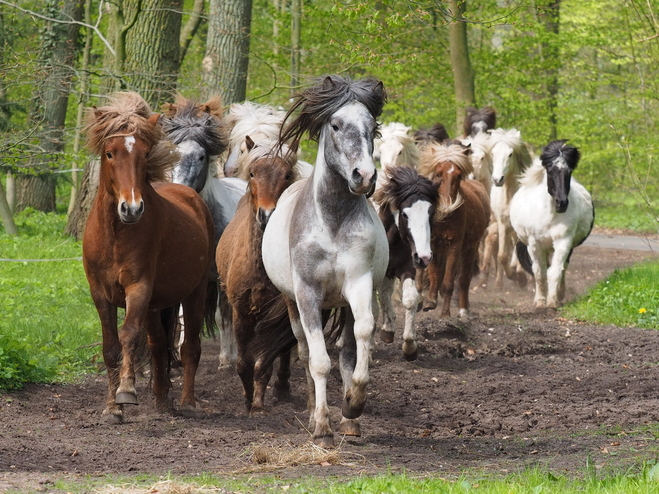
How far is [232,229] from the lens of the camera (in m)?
8.67

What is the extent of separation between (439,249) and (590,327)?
7.15 feet

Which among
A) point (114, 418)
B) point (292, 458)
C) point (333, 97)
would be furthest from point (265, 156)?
point (292, 458)

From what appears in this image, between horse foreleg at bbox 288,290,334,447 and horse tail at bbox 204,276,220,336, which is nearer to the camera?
horse foreleg at bbox 288,290,334,447

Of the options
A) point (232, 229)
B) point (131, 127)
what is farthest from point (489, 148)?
point (131, 127)

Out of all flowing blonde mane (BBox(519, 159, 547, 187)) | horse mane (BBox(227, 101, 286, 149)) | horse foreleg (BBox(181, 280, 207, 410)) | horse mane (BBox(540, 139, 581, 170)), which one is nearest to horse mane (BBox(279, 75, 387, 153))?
horse foreleg (BBox(181, 280, 207, 410))

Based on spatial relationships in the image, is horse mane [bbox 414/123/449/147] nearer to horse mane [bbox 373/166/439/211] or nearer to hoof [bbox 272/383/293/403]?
horse mane [bbox 373/166/439/211]

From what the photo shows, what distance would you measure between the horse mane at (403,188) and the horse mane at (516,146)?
6.78 metres

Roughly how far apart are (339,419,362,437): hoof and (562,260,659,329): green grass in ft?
21.5

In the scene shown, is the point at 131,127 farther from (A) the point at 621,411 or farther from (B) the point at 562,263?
(B) the point at 562,263

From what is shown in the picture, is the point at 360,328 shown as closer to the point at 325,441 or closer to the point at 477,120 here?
the point at 325,441

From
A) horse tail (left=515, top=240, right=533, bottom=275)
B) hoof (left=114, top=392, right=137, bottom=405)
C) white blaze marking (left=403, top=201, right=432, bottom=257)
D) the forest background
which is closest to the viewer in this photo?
hoof (left=114, top=392, right=137, bottom=405)

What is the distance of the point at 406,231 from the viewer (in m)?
9.93

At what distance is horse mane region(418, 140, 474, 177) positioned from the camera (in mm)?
12508

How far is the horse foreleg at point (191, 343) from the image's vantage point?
798 cm
